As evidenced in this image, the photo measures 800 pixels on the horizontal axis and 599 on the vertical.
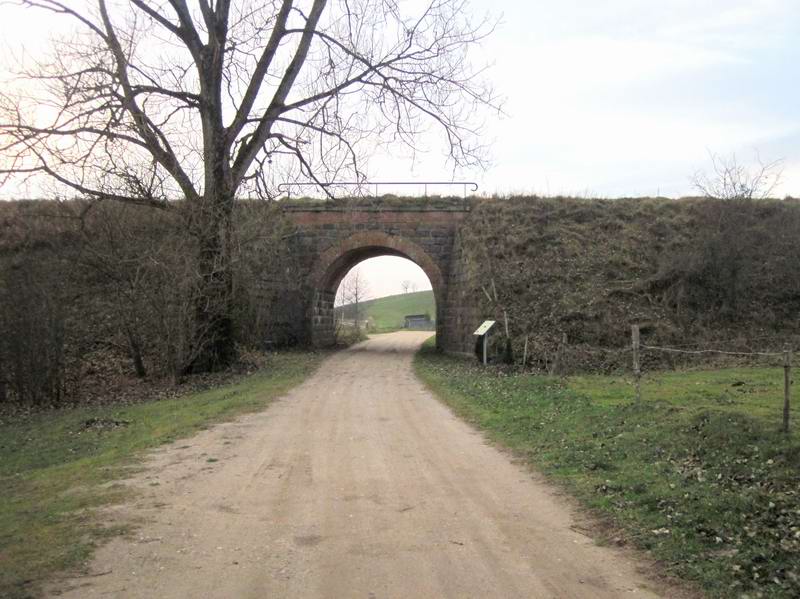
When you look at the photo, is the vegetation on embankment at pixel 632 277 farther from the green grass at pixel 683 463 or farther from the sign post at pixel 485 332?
the green grass at pixel 683 463

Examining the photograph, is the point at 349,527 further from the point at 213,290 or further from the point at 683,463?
the point at 213,290

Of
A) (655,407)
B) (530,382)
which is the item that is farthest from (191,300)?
(655,407)

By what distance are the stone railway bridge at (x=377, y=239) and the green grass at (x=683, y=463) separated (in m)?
11.6

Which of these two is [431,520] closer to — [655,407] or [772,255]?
[655,407]

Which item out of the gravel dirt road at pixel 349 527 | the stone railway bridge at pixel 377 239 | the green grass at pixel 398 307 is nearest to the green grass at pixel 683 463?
the gravel dirt road at pixel 349 527

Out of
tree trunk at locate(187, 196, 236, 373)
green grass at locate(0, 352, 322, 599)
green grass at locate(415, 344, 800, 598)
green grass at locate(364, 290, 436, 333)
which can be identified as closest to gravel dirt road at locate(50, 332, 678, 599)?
green grass at locate(0, 352, 322, 599)

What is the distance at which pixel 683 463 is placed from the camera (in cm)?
721

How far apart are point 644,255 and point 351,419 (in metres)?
14.4

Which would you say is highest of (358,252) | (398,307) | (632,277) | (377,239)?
(377,239)

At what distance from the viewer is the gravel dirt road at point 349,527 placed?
4480 mm

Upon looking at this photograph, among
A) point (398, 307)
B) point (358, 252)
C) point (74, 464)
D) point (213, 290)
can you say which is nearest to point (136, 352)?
point (213, 290)

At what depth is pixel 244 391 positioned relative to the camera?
14.3 meters

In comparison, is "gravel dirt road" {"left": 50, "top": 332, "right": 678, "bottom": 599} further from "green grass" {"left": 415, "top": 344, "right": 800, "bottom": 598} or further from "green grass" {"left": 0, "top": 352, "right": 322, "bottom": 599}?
"green grass" {"left": 415, "top": 344, "right": 800, "bottom": 598}

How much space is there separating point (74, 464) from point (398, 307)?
8309 centimetres
